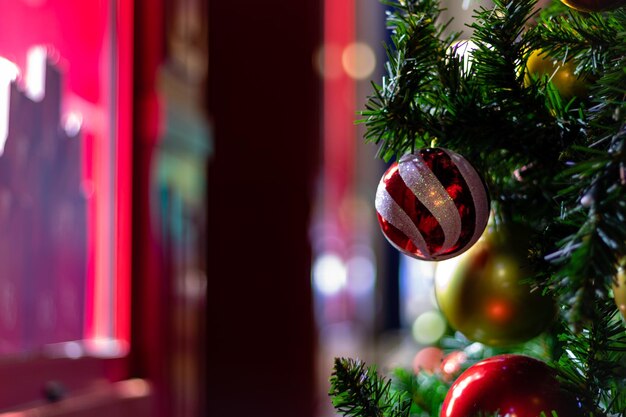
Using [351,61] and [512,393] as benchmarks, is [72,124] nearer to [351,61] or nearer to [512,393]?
[512,393]

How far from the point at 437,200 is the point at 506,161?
0.35 ft

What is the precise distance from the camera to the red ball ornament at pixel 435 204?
45 cm

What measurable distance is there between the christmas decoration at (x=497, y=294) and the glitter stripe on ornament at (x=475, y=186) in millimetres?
86

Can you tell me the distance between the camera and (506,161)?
52 centimetres

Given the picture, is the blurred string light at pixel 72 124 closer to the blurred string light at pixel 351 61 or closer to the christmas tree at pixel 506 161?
the christmas tree at pixel 506 161

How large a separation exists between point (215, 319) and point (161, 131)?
55cm

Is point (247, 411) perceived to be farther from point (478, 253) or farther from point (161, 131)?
point (478, 253)

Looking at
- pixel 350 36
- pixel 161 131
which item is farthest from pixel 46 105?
pixel 350 36

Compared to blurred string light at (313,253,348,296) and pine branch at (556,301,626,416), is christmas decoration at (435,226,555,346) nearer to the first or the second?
pine branch at (556,301,626,416)

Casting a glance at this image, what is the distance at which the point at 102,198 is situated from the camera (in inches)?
41.9

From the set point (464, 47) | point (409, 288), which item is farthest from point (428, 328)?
point (409, 288)

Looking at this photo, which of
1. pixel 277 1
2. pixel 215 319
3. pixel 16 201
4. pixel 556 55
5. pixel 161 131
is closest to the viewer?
pixel 556 55

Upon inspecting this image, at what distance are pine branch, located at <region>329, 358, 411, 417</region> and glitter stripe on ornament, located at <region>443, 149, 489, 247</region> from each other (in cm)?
12

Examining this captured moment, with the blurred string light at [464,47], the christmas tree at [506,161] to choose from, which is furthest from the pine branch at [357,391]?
the blurred string light at [464,47]
